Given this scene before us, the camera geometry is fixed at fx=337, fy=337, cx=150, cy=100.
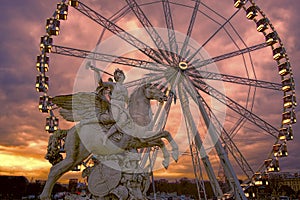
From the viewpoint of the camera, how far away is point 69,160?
241 inches

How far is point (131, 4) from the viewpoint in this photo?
13.1 metres

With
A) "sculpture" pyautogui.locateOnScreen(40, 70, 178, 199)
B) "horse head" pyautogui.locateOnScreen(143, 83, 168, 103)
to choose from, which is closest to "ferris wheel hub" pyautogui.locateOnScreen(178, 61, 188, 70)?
"sculpture" pyautogui.locateOnScreen(40, 70, 178, 199)

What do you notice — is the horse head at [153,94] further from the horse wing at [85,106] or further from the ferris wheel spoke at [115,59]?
the ferris wheel spoke at [115,59]

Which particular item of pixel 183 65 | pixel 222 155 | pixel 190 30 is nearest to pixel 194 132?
pixel 222 155

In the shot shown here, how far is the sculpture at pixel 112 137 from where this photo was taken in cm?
575

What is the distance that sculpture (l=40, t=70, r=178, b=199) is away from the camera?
5.75 metres

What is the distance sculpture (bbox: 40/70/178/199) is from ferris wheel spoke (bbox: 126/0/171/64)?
6351mm

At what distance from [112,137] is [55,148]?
133 centimetres

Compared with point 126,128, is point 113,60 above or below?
above

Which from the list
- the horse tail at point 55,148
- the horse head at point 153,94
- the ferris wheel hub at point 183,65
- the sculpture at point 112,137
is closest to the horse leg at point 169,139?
the sculpture at point 112,137

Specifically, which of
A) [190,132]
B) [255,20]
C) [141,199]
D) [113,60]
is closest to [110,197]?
[141,199]

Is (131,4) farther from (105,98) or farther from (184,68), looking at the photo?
(105,98)

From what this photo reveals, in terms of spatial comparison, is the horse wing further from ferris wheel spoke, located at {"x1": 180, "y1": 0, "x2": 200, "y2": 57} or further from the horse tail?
ferris wheel spoke, located at {"x1": 180, "y1": 0, "x2": 200, "y2": 57}

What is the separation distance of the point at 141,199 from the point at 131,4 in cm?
915
